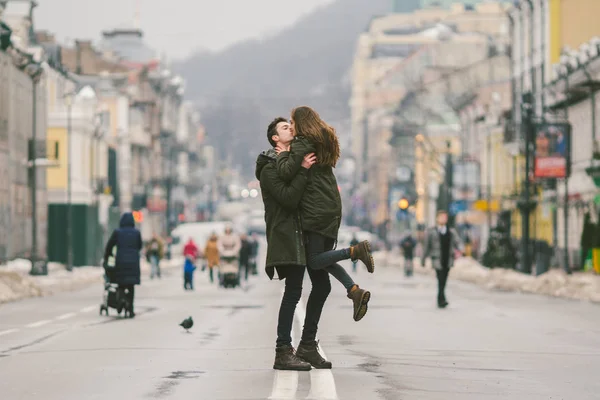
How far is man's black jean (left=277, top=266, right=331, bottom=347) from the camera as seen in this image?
1312 centimetres

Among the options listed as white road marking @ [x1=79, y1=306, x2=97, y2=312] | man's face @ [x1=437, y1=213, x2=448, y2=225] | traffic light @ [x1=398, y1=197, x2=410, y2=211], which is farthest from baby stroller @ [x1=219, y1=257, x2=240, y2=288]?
traffic light @ [x1=398, y1=197, x2=410, y2=211]

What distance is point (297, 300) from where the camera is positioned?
13.1 meters

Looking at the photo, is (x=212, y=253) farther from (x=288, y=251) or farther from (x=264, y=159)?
(x=288, y=251)

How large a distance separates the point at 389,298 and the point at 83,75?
77.2m

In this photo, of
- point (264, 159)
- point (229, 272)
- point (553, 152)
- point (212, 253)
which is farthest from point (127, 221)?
point (553, 152)

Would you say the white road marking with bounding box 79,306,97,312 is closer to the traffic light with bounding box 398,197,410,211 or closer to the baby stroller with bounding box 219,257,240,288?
the baby stroller with bounding box 219,257,240,288

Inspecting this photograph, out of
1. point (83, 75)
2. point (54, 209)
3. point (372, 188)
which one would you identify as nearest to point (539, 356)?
point (54, 209)

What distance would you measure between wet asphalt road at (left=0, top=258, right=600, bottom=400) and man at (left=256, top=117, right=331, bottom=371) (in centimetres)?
28

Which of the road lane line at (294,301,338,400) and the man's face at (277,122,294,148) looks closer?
the road lane line at (294,301,338,400)

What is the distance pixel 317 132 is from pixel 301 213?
2.18ft

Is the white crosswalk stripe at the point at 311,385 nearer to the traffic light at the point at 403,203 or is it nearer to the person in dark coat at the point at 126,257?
the person in dark coat at the point at 126,257

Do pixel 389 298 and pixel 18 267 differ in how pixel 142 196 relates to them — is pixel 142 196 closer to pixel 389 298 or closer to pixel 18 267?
pixel 18 267

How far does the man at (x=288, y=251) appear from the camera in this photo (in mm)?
12945

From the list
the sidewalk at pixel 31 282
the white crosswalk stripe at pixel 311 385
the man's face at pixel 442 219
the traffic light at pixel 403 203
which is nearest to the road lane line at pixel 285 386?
the white crosswalk stripe at pixel 311 385
